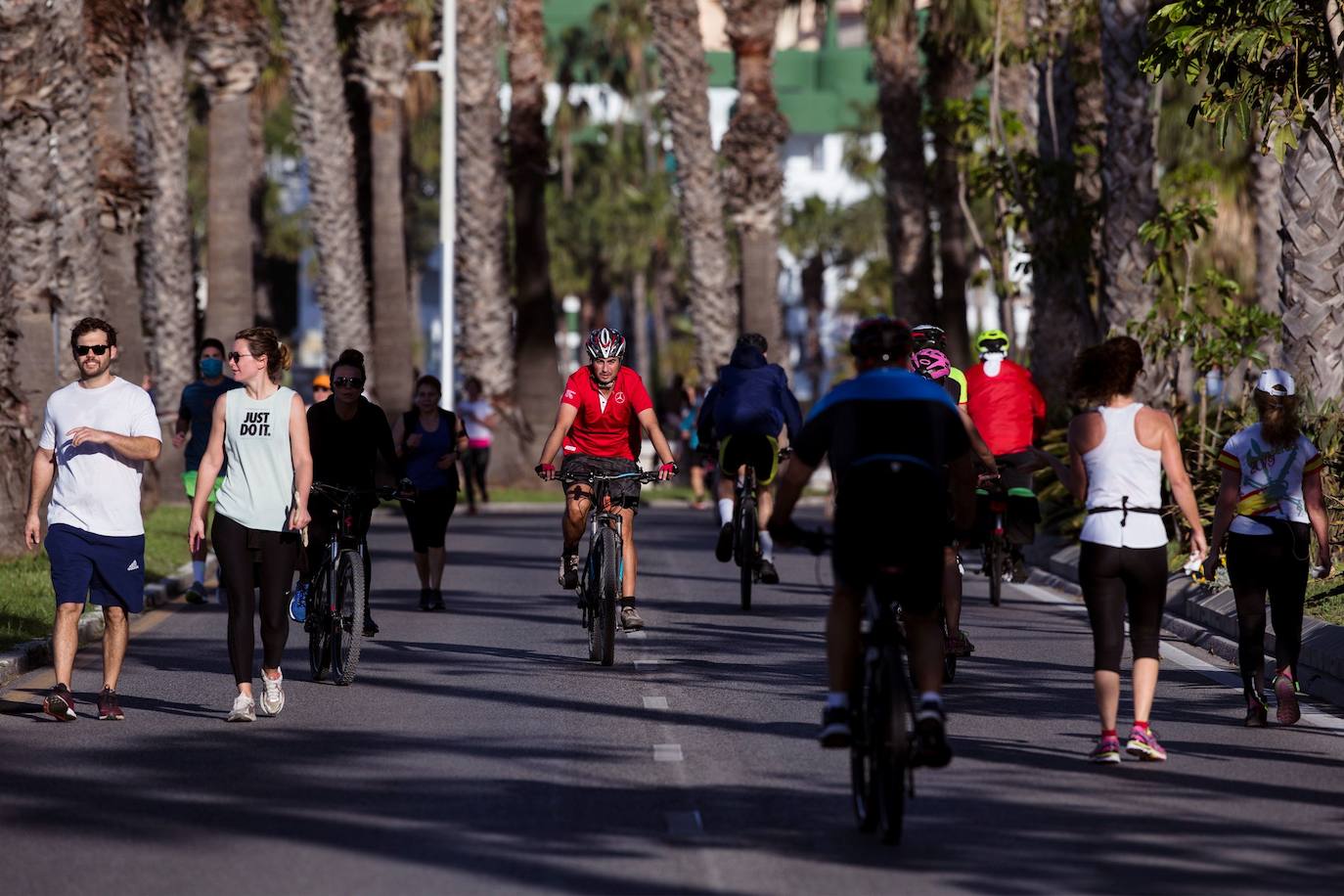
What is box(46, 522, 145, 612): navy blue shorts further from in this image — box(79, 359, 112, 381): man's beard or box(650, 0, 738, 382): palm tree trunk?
box(650, 0, 738, 382): palm tree trunk

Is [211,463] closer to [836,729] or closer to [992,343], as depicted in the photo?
[836,729]

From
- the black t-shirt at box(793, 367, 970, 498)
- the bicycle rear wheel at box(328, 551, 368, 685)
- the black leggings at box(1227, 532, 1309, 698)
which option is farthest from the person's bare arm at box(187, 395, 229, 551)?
the black leggings at box(1227, 532, 1309, 698)

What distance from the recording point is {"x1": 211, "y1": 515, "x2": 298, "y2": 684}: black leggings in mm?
11312

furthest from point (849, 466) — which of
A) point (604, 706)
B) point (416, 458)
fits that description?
point (416, 458)

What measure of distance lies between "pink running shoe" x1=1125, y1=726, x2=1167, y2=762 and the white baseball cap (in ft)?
6.99

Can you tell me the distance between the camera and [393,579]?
20609 mm

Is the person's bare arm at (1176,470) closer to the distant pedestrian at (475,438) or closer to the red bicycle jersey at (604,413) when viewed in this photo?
the red bicycle jersey at (604,413)

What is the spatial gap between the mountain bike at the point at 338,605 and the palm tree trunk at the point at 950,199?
25.9 metres

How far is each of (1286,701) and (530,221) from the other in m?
28.7

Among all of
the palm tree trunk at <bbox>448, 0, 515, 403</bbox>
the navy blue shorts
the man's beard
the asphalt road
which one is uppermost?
the palm tree trunk at <bbox>448, 0, 515, 403</bbox>

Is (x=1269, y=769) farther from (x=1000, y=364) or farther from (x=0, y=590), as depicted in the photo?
(x=0, y=590)

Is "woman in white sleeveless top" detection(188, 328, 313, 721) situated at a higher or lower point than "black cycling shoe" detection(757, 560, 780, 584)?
higher

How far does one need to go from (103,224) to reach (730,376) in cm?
1426

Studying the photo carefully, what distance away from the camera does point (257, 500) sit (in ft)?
37.3
